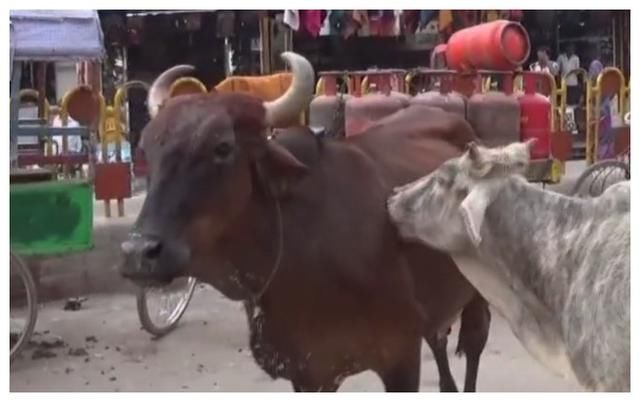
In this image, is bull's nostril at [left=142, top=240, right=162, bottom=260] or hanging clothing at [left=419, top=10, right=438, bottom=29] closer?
bull's nostril at [left=142, top=240, right=162, bottom=260]

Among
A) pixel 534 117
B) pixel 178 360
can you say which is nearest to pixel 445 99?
pixel 534 117

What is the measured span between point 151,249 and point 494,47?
245cm

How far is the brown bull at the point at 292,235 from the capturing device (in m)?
3.10

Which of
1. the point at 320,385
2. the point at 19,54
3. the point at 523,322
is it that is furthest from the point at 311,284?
the point at 19,54

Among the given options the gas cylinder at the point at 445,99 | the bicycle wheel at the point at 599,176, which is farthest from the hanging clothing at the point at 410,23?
the gas cylinder at the point at 445,99

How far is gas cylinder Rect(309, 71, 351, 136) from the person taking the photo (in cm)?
473

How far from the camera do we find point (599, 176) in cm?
656

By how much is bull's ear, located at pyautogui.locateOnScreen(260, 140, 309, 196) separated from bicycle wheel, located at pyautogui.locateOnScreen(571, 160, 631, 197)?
323 cm

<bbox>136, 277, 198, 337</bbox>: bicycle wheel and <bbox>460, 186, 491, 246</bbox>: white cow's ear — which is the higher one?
<bbox>460, 186, 491, 246</bbox>: white cow's ear

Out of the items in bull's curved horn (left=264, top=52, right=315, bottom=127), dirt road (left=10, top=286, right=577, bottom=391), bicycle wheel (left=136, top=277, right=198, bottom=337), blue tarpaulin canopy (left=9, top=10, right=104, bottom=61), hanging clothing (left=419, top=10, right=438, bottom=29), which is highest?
hanging clothing (left=419, top=10, right=438, bottom=29)

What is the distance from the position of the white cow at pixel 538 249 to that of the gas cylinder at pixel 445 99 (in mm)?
1371

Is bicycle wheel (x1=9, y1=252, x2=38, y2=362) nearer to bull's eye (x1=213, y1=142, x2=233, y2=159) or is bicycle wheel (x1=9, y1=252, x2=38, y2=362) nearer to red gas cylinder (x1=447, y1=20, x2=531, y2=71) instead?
red gas cylinder (x1=447, y1=20, x2=531, y2=71)

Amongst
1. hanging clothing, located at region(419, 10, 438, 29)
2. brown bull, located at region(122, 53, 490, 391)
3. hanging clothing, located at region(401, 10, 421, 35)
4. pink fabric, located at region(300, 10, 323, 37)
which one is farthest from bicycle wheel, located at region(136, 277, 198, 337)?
brown bull, located at region(122, 53, 490, 391)

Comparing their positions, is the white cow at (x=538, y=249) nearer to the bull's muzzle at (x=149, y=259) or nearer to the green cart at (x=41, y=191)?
the bull's muzzle at (x=149, y=259)
